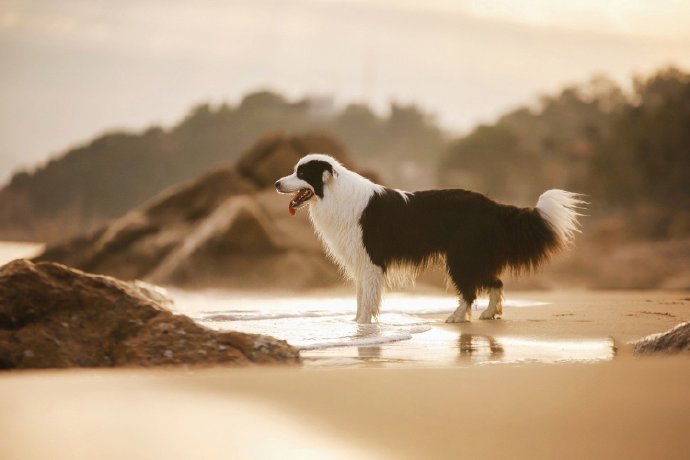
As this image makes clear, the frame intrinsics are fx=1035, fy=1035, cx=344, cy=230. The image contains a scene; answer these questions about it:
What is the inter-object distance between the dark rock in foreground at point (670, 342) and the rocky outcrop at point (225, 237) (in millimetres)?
8072

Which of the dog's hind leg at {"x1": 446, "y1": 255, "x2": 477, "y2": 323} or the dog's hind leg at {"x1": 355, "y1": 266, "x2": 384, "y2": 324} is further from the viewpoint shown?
the dog's hind leg at {"x1": 446, "y1": 255, "x2": 477, "y2": 323}

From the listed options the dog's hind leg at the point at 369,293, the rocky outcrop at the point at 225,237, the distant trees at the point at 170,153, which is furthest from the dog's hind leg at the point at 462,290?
the distant trees at the point at 170,153

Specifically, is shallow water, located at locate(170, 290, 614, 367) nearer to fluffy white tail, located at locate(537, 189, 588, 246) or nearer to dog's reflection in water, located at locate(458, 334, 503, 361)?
dog's reflection in water, located at locate(458, 334, 503, 361)

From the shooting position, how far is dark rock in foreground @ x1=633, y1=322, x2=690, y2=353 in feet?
20.6

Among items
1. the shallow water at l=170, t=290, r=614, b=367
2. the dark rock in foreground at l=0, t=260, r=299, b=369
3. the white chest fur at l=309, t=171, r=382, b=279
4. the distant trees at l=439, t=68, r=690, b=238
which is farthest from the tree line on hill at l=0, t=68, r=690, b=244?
the dark rock in foreground at l=0, t=260, r=299, b=369

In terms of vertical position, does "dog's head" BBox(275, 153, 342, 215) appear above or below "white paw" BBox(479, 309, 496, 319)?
above

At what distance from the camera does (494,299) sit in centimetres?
930

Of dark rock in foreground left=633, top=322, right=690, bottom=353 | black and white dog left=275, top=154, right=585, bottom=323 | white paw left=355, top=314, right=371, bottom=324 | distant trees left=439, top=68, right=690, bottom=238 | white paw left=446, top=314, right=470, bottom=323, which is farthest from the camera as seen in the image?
distant trees left=439, top=68, right=690, bottom=238

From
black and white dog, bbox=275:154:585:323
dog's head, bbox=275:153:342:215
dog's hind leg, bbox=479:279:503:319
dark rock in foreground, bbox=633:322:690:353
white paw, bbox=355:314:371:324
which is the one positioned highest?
dog's head, bbox=275:153:342:215

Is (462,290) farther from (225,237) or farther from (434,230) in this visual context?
(225,237)

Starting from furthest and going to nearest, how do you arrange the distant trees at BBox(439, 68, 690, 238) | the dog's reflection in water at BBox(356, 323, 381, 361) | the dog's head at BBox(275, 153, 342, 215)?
the distant trees at BBox(439, 68, 690, 238) < the dog's head at BBox(275, 153, 342, 215) < the dog's reflection in water at BBox(356, 323, 381, 361)

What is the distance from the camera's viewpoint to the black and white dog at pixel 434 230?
29.9 ft

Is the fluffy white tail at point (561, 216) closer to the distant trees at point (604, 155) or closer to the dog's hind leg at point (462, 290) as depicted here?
the dog's hind leg at point (462, 290)

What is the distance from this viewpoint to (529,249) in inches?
363
